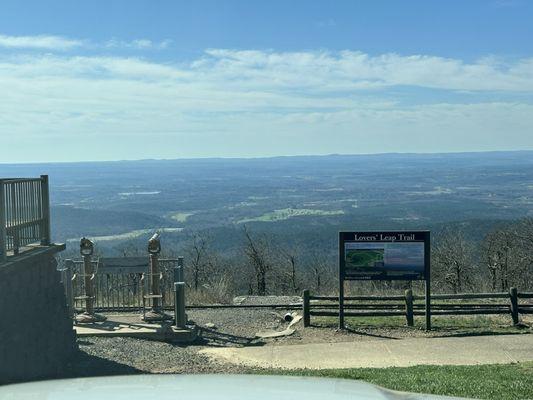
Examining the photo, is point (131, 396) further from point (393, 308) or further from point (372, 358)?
point (393, 308)

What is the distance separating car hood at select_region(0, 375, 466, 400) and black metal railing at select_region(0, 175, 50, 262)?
6079 mm

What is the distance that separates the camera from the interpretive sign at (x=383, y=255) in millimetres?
14602

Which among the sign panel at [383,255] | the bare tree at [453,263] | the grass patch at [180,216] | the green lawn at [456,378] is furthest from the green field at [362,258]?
the grass patch at [180,216]

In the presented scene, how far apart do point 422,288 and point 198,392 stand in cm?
2102

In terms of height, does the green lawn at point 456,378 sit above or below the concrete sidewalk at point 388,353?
above

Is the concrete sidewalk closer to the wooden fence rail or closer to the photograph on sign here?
the wooden fence rail

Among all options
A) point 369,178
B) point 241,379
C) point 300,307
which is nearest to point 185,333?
point 300,307

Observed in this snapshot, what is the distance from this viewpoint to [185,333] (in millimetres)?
12898

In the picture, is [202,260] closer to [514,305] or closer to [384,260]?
[384,260]

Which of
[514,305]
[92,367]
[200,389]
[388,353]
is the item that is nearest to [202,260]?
[514,305]

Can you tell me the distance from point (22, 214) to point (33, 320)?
1.49 meters

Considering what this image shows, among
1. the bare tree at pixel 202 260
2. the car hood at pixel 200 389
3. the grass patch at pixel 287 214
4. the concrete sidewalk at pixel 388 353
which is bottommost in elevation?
the grass patch at pixel 287 214

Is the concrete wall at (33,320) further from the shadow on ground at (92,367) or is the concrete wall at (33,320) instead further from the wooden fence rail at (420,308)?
the wooden fence rail at (420,308)

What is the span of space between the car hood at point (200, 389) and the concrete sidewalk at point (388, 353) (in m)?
7.50
